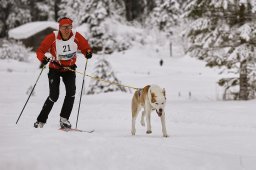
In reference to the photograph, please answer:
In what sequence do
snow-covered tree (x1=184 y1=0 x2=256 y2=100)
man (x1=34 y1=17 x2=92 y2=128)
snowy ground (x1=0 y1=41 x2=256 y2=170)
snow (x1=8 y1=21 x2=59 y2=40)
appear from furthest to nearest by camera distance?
1. snow (x1=8 y1=21 x2=59 y2=40)
2. snow-covered tree (x1=184 y1=0 x2=256 y2=100)
3. man (x1=34 y1=17 x2=92 y2=128)
4. snowy ground (x1=0 y1=41 x2=256 y2=170)

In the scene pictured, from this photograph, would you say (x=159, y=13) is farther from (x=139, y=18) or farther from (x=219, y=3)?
(x=219, y=3)

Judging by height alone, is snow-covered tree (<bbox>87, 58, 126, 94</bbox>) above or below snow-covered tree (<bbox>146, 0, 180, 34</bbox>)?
below

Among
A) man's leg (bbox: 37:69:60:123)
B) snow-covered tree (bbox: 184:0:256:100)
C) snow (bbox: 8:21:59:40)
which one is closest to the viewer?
man's leg (bbox: 37:69:60:123)

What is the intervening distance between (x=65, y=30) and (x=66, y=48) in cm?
34

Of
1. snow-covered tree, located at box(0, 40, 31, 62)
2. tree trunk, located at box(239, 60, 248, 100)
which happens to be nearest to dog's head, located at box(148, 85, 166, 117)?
tree trunk, located at box(239, 60, 248, 100)

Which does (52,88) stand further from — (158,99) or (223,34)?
(223,34)

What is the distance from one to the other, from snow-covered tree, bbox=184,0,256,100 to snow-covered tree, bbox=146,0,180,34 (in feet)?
139

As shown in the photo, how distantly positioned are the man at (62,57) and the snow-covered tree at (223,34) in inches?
319

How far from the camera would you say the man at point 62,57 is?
7.38 metres

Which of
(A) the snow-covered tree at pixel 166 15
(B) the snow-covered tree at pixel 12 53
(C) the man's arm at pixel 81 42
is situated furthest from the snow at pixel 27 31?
(C) the man's arm at pixel 81 42

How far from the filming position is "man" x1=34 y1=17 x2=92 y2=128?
7.38 meters

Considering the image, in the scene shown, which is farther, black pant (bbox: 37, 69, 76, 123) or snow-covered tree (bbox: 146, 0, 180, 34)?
→ snow-covered tree (bbox: 146, 0, 180, 34)

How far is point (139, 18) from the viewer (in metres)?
61.8

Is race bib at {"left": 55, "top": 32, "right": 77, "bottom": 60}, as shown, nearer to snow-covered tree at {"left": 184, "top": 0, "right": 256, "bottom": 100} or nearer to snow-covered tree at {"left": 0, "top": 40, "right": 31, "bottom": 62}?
snow-covered tree at {"left": 184, "top": 0, "right": 256, "bottom": 100}
